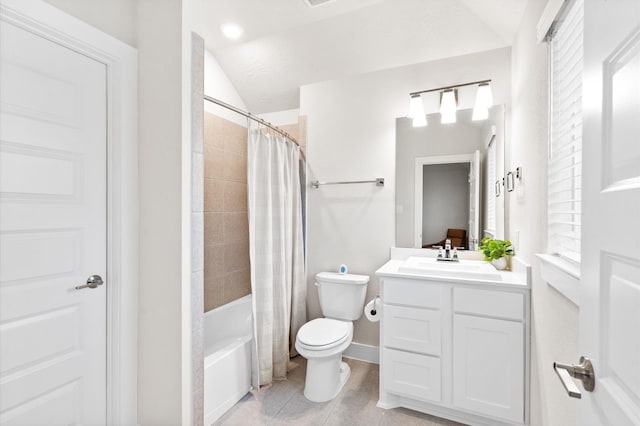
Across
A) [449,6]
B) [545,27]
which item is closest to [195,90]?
[545,27]

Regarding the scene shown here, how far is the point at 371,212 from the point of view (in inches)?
99.4

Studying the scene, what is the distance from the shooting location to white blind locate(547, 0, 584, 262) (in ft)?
3.54

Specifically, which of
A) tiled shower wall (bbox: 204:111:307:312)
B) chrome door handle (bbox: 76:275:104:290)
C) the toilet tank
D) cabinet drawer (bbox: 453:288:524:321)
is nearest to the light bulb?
tiled shower wall (bbox: 204:111:307:312)

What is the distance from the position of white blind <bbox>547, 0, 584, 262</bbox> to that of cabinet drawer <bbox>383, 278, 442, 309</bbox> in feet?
2.20

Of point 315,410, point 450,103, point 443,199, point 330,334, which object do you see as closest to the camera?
point 315,410

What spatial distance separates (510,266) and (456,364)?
747mm

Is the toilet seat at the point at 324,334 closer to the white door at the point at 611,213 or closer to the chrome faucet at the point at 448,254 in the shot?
the chrome faucet at the point at 448,254

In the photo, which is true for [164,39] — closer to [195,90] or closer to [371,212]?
[195,90]

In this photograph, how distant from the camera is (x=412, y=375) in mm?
1838

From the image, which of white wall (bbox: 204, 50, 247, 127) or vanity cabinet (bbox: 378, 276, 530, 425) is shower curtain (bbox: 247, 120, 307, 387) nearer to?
white wall (bbox: 204, 50, 247, 127)

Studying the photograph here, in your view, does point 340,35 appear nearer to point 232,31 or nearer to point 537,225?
point 232,31

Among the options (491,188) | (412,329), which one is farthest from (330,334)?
(491,188)

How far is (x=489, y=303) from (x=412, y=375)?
65 centimetres

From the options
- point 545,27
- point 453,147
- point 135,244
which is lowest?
point 135,244
